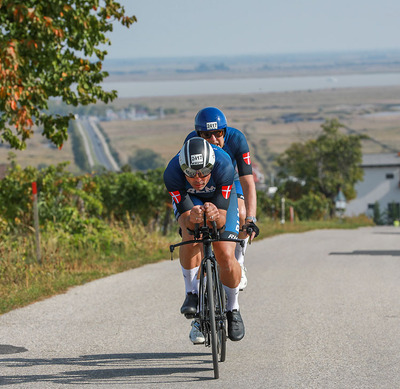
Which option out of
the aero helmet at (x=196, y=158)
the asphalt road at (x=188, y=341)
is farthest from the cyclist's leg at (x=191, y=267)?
the aero helmet at (x=196, y=158)

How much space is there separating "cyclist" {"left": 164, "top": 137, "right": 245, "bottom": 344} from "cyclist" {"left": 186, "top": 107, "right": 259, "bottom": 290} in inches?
14.5

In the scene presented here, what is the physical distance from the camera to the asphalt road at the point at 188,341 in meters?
6.35

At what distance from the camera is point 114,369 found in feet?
22.1

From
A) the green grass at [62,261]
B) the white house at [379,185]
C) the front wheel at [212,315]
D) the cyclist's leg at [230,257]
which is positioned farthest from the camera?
the white house at [379,185]

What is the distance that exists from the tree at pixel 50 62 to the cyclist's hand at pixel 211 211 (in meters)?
5.28

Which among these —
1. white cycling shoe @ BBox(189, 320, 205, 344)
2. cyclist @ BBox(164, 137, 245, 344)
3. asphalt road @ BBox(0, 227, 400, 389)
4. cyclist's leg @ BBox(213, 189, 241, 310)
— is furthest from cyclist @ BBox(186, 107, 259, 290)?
asphalt road @ BBox(0, 227, 400, 389)

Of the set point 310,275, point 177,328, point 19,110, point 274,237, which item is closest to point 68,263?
point 19,110

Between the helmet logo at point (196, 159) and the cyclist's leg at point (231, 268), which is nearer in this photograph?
the helmet logo at point (196, 159)

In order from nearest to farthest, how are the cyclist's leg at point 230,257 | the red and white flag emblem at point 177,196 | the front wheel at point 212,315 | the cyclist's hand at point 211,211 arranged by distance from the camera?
1. the front wheel at point 212,315
2. the cyclist's hand at point 211,211
3. the red and white flag emblem at point 177,196
4. the cyclist's leg at point 230,257

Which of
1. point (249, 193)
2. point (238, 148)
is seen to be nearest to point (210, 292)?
point (249, 193)

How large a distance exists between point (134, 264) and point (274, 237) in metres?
11.4

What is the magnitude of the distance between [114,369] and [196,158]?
185 centimetres

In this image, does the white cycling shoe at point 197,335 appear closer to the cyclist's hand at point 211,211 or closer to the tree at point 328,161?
the cyclist's hand at point 211,211

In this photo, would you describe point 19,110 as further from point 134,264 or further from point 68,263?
point 134,264
